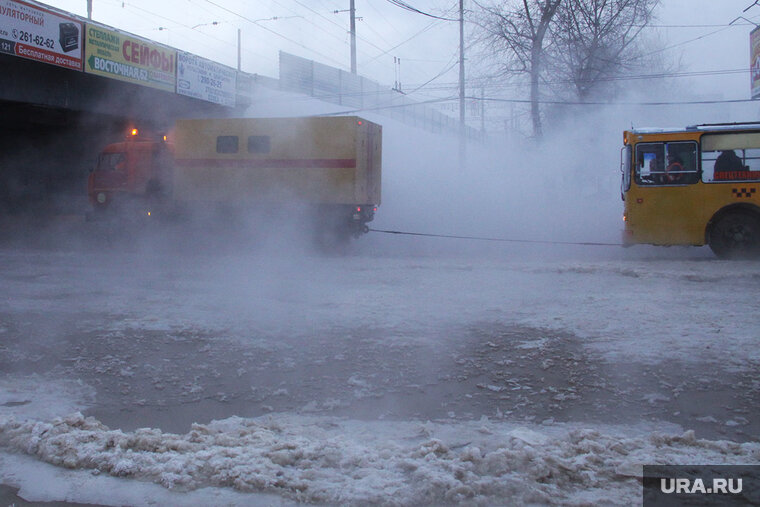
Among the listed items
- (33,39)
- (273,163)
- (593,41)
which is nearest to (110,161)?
(33,39)

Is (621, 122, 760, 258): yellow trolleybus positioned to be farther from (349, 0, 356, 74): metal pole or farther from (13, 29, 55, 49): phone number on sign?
(349, 0, 356, 74): metal pole

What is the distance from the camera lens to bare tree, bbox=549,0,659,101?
20.4 metres

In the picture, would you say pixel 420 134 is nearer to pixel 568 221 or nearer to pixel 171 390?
pixel 568 221

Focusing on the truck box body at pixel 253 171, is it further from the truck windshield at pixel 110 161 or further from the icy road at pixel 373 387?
the icy road at pixel 373 387

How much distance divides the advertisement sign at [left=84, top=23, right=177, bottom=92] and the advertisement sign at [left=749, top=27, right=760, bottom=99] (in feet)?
61.3

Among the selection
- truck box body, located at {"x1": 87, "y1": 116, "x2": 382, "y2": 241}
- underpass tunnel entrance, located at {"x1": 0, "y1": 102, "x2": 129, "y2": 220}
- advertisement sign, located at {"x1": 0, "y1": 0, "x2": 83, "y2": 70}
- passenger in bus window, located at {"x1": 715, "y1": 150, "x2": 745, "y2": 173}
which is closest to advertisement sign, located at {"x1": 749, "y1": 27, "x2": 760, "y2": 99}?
passenger in bus window, located at {"x1": 715, "y1": 150, "x2": 745, "y2": 173}

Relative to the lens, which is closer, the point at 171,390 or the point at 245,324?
the point at 171,390

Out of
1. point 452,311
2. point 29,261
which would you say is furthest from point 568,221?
point 29,261

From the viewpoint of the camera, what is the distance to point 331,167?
38.7 ft

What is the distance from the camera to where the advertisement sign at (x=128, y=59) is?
14.0 m

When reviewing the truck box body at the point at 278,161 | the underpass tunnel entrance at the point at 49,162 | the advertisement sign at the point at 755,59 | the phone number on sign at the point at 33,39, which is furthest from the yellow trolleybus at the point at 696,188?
the underpass tunnel entrance at the point at 49,162

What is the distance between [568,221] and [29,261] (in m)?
11.2

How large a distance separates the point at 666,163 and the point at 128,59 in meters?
12.3

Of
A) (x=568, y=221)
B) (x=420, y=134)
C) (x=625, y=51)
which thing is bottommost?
(x=568, y=221)
